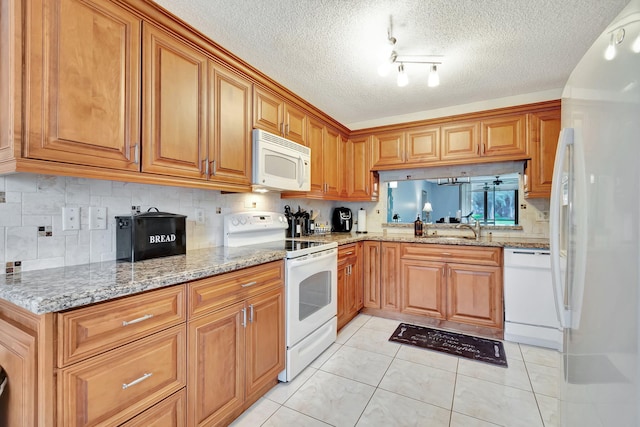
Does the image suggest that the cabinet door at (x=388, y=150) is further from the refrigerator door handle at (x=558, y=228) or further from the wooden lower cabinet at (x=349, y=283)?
the refrigerator door handle at (x=558, y=228)

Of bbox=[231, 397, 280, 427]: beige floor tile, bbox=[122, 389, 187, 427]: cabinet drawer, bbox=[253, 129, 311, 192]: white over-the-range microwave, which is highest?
bbox=[253, 129, 311, 192]: white over-the-range microwave

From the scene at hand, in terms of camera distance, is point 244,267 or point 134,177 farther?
point 244,267

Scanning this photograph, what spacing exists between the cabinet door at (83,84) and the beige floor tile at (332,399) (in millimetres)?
1663

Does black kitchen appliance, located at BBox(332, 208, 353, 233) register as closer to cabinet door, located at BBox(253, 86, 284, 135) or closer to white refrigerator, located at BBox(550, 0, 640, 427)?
cabinet door, located at BBox(253, 86, 284, 135)

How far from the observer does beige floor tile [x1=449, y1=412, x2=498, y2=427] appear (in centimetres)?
156

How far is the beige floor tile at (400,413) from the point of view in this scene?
5.18 ft

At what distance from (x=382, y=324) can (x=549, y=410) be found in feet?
4.79

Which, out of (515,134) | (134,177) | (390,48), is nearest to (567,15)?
(390,48)

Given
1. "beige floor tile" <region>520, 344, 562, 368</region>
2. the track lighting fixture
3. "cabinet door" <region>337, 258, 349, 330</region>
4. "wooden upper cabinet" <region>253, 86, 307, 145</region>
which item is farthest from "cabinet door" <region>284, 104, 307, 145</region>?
"beige floor tile" <region>520, 344, 562, 368</region>

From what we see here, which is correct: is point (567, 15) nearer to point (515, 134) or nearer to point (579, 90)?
point (579, 90)

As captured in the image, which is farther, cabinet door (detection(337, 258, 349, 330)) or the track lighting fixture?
cabinet door (detection(337, 258, 349, 330))

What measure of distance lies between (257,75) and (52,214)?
1547 millimetres

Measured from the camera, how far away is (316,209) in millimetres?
3582

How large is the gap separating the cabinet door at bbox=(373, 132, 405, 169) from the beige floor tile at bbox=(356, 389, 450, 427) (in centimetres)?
239
